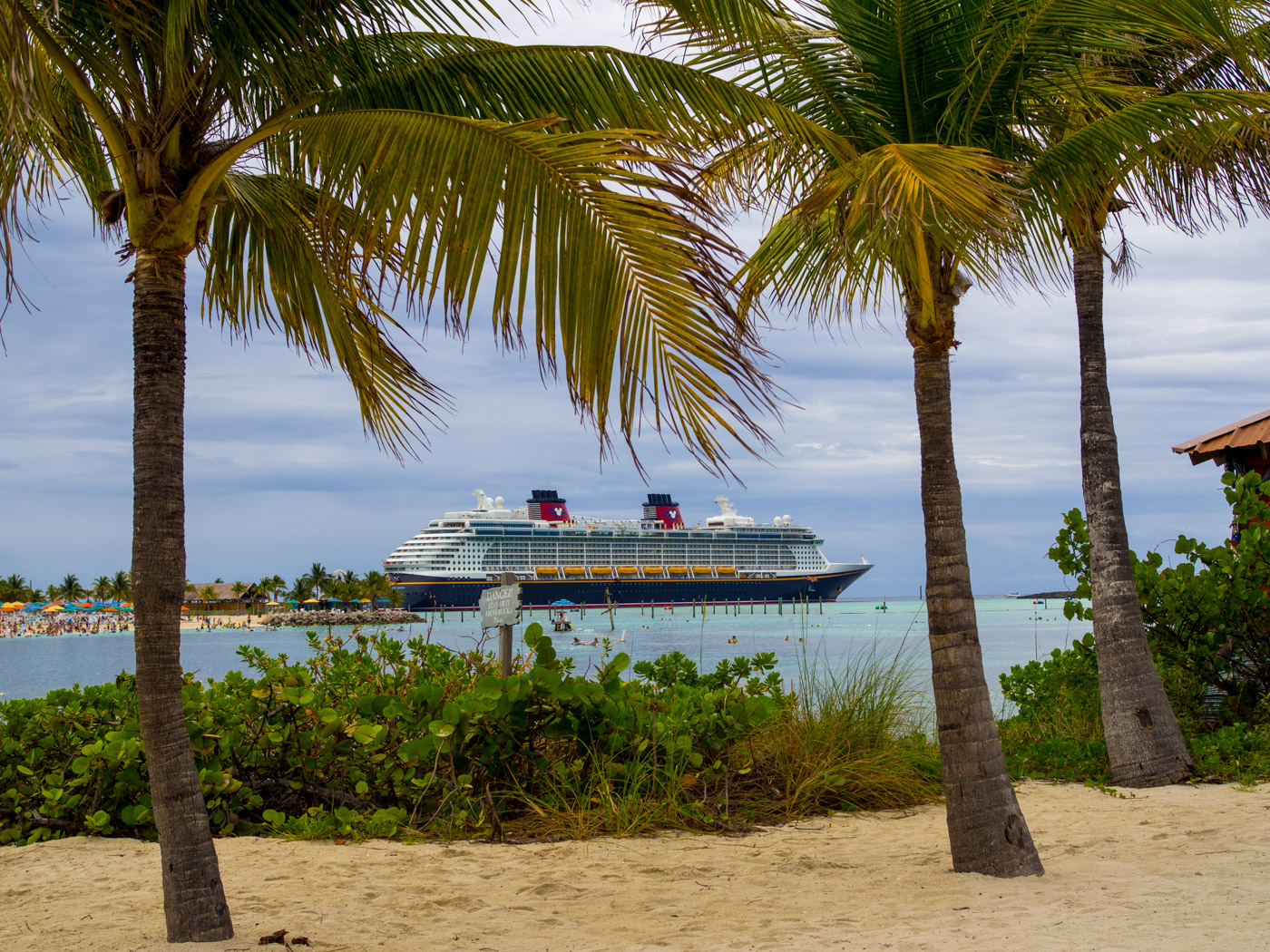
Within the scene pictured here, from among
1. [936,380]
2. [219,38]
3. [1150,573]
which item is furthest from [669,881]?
[1150,573]

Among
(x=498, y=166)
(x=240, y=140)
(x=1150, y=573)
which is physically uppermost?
(x=240, y=140)

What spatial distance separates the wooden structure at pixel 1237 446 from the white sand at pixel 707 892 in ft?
12.3

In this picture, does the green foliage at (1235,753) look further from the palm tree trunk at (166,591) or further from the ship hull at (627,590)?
the ship hull at (627,590)

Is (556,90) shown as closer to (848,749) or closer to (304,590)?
(848,749)

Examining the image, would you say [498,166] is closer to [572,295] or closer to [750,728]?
[572,295]

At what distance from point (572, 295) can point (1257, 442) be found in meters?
7.31

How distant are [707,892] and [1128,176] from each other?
4178 mm

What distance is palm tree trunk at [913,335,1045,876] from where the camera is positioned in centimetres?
379

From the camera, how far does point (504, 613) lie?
17.5ft

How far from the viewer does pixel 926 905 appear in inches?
137

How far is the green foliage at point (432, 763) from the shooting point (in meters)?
4.66

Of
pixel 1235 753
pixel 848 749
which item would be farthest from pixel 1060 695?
pixel 848 749

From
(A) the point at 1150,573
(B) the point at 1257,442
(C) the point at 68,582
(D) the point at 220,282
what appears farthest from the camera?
(C) the point at 68,582

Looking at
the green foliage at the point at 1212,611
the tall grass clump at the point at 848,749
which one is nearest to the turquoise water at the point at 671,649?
the tall grass clump at the point at 848,749
